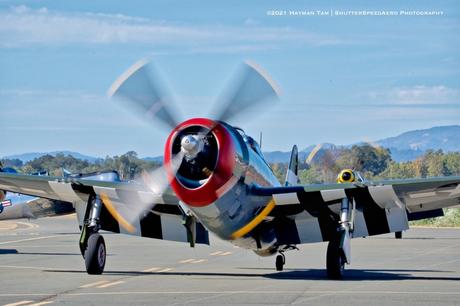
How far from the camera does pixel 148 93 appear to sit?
61.2ft

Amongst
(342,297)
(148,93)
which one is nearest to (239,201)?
(148,93)

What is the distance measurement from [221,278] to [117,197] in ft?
8.78

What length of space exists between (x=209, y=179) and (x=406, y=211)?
18.9ft

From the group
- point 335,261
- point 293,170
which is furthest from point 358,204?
point 293,170

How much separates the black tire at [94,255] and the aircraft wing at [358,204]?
316 cm

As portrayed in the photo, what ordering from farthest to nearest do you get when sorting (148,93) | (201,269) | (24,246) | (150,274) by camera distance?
(24,246) < (201,269) < (150,274) < (148,93)

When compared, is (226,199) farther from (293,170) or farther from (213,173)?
(293,170)

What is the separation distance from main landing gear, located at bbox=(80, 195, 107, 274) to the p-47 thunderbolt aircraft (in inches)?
0.7

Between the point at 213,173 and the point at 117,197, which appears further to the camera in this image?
the point at 117,197

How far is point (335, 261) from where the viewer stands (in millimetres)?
19531

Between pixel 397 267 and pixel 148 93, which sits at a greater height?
pixel 148 93

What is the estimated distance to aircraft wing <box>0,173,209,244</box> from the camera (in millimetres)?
20250

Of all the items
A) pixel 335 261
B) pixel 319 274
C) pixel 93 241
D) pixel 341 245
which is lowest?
pixel 319 274

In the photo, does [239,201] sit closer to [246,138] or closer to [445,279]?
[246,138]
